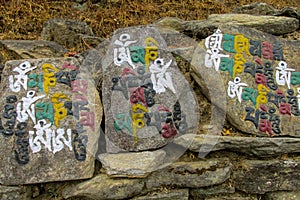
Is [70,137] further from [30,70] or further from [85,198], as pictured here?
[30,70]

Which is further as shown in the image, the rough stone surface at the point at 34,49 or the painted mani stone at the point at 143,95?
the rough stone surface at the point at 34,49

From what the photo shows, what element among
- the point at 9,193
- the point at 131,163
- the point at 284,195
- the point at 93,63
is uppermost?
the point at 93,63

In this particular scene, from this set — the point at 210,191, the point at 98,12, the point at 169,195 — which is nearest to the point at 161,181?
the point at 169,195

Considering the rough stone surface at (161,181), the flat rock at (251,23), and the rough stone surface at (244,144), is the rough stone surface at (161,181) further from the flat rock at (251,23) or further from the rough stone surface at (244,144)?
the flat rock at (251,23)

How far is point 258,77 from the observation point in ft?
10.8

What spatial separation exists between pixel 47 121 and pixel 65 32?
45.2 inches

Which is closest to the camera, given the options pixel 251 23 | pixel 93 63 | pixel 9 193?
pixel 9 193

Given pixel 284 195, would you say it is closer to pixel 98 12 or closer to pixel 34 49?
pixel 34 49

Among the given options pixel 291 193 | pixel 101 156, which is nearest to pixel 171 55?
pixel 101 156

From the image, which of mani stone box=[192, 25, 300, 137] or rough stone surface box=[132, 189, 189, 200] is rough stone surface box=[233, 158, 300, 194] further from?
rough stone surface box=[132, 189, 189, 200]

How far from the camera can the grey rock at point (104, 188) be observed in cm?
279

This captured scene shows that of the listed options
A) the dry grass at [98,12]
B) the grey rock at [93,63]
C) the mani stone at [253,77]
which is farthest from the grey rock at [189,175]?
the dry grass at [98,12]

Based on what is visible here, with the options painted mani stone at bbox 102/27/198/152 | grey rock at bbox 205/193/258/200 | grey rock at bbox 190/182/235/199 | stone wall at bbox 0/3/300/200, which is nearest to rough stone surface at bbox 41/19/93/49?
stone wall at bbox 0/3/300/200

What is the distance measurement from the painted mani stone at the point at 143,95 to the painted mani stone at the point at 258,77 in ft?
1.18
